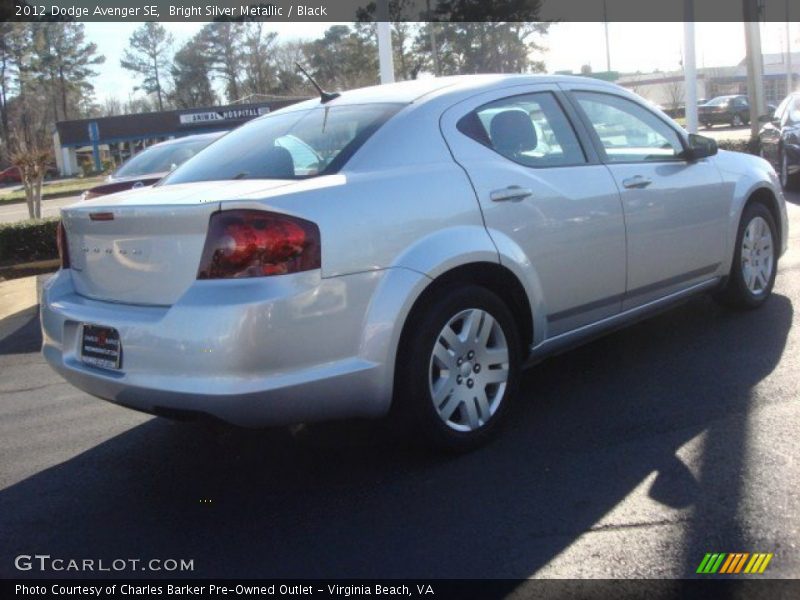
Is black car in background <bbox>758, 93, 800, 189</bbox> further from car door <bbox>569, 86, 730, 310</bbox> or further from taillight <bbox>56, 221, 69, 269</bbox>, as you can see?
taillight <bbox>56, 221, 69, 269</bbox>

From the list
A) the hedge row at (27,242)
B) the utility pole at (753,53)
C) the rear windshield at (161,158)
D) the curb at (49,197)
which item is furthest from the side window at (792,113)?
the curb at (49,197)

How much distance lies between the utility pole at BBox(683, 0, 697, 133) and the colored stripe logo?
18446mm

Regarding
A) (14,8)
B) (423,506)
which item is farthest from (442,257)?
(14,8)

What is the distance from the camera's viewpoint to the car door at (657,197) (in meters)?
4.72

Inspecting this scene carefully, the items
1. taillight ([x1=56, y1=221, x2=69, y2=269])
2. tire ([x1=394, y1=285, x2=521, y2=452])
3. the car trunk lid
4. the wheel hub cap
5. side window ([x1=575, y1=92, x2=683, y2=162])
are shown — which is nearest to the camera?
the car trunk lid

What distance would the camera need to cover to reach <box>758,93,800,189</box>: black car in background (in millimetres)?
11900

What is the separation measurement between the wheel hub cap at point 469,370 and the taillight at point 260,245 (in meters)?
0.75

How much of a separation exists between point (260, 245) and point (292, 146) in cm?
94

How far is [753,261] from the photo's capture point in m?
5.81

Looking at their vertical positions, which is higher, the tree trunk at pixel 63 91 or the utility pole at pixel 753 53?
the tree trunk at pixel 63 91

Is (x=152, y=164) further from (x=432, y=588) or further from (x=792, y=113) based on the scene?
(x=792, y=113)

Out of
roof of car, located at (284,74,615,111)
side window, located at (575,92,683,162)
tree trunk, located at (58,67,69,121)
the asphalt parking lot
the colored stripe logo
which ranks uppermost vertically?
tree trunk, located at (58,67,69,121)

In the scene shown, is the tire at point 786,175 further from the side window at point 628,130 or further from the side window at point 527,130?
the side window at point 527,130

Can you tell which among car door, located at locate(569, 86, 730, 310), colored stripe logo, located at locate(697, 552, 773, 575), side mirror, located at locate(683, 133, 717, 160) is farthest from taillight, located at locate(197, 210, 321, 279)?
side mirror, located at locate(683, 133, 717, 160)
